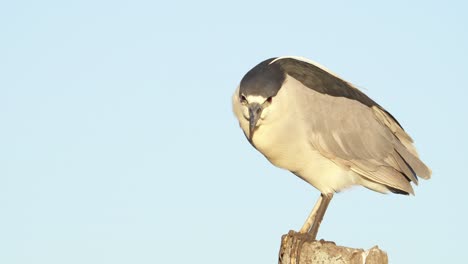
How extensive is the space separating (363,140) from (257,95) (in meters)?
Answer: 2.01

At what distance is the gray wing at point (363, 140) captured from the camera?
31.4 ft

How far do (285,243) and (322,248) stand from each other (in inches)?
30.2

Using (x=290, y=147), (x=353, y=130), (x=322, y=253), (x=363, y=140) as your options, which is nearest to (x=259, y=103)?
(x=290, y=147)

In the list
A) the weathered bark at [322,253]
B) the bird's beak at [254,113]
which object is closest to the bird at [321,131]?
the bird's beak at [254,113]

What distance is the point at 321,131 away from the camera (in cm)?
960

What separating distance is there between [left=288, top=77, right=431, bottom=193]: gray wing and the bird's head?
514 millimetres

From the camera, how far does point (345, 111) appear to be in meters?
10.2

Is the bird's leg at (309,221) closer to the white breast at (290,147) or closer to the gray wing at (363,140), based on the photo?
the white breast at (290,147)

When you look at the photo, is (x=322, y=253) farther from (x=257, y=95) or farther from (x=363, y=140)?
(x=363, y=140)

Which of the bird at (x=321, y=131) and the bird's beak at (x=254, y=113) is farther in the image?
the bird at (x=321, y=131)

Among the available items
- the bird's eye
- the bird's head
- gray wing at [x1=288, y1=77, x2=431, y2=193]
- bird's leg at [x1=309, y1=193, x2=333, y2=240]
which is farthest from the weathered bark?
gray wing at [x1=288, y1=77, x2=431, y2=193]

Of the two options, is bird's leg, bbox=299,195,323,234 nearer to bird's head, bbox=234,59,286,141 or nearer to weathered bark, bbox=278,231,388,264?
bird's head, bbox=234,59,286,141

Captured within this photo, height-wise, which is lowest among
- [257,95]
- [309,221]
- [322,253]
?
[322,253]

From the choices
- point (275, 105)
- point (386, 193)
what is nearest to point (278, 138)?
point (275, 105)
